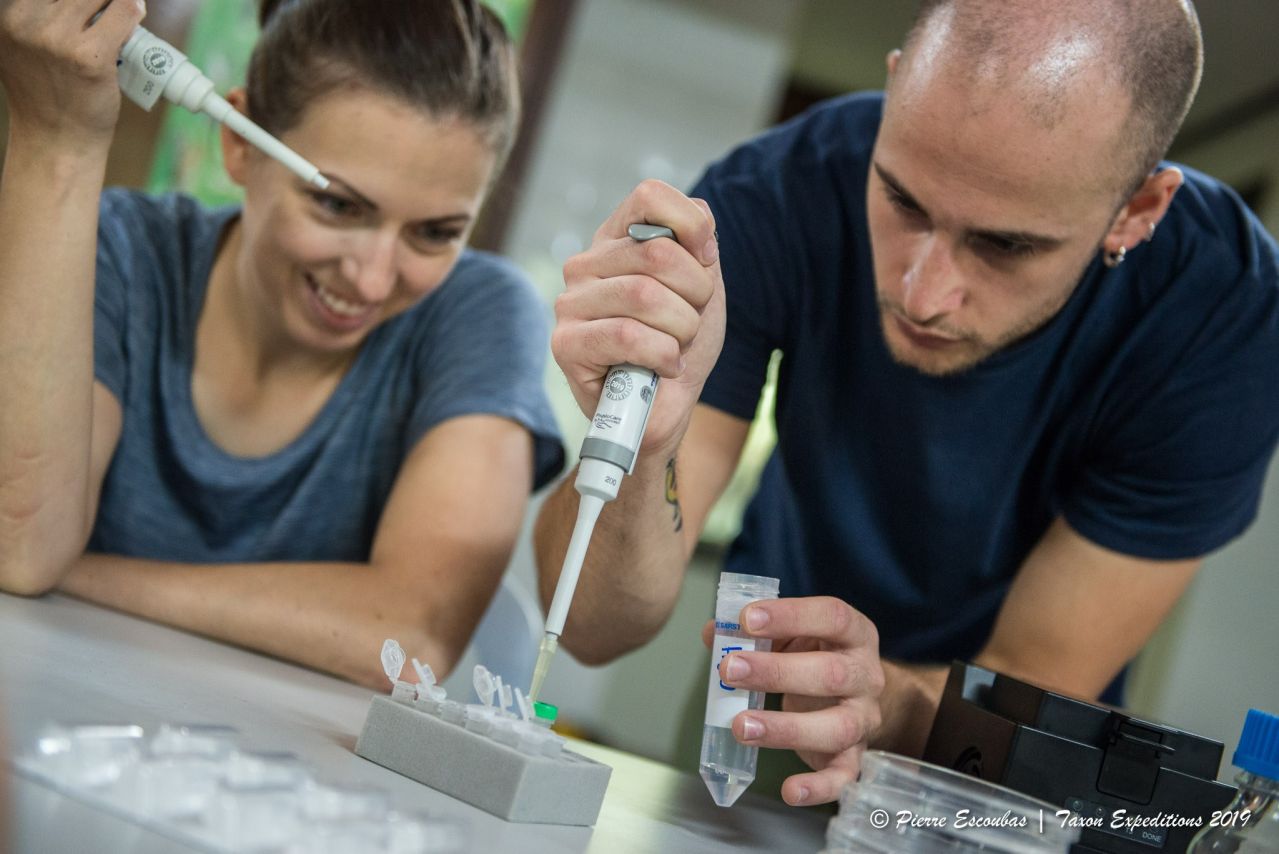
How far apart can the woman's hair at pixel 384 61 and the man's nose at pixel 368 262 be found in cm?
A: 15

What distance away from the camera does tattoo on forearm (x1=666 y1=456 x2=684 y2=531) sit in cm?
112

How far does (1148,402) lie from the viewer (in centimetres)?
135

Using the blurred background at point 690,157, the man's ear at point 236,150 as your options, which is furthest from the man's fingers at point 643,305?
the blurred background at point 690,157

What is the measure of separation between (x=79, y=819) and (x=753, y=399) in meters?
1.02

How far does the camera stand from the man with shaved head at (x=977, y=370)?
1.11 meters

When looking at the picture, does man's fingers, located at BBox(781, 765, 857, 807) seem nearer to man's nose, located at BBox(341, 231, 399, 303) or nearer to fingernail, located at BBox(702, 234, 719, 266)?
fingernail, located at BBox(702, 234, 719, 266)

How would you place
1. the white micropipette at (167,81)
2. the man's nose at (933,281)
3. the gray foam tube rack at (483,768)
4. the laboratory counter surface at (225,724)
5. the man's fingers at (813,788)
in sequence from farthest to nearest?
the man's nose at (933,281) < the white micropipette at (167,81) < the man's fingers at (813,788) < the gray foam tube rack at (483,768) < the laboratory counter surface at (225,724)

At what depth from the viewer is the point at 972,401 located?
1.37 meters

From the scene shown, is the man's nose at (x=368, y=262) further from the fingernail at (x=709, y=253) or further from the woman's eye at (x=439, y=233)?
the fingernail at (x=709, y=253)

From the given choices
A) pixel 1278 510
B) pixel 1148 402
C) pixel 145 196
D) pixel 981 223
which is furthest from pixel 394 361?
pixel 1278 510

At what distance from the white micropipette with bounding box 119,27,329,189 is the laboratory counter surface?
18.0 inches

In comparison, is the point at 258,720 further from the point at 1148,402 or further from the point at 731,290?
the point at 1148,402

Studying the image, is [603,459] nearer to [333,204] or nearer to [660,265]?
[660,265]

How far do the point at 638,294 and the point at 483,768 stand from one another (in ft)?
1.09
